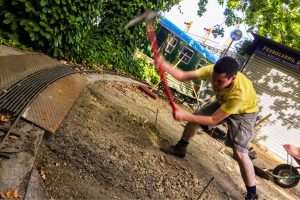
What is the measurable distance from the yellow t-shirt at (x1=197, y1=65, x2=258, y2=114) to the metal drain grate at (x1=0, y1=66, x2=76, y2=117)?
2385 mm

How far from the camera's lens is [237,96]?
4832 mm

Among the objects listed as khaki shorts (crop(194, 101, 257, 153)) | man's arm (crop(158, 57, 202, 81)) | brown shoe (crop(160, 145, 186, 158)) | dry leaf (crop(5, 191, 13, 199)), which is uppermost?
man's arm (crop(158, 57, 202, 81))

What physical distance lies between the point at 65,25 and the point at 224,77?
495cm

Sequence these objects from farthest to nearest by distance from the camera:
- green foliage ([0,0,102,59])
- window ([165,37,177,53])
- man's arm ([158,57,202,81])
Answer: window ([165,37,177,53]), green foliage ([0,0,102,59]), man's arm ([158,57,202,81])

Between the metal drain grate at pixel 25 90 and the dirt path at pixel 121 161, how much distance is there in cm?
57

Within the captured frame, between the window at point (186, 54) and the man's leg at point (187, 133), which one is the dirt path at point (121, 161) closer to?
the man's leg at point (187, 133)

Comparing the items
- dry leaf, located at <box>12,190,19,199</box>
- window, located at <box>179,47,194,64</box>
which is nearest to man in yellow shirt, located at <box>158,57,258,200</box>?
dry leaf, located at <box>12,190,19,199</box>

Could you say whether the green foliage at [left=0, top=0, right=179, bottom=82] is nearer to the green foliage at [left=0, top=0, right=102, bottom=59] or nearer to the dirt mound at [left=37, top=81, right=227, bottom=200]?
the green foliage at [left=0, top=0, right=102, bottom=59]

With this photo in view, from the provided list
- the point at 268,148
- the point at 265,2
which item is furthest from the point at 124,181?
the point at 265,2

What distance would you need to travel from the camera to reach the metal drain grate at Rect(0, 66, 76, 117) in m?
4.49

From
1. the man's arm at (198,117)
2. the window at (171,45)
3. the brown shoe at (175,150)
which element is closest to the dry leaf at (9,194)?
the man's arm at (198,117)

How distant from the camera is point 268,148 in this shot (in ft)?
50.5

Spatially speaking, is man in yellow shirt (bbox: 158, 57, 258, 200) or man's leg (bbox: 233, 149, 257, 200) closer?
man in yellow shirt (bbox: 158, 57, 258, 200)

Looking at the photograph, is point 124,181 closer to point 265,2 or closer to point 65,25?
point 65,25
